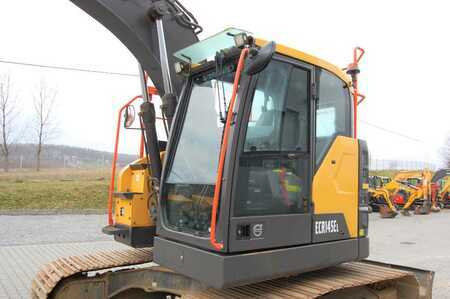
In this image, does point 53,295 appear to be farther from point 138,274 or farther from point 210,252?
point 210,252

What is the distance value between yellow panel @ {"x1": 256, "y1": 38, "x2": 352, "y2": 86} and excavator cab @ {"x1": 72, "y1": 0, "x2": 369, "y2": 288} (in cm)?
1

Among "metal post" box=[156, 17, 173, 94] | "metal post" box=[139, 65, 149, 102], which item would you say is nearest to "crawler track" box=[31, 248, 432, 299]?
"metal post" box=[139, 65, 149, 102]

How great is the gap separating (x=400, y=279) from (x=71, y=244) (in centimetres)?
744

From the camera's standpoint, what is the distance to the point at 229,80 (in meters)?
3.13

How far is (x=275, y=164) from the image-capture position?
3092 millimetres

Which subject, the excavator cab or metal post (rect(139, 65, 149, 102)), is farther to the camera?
metal post (rect(139, 65, 149, 102))

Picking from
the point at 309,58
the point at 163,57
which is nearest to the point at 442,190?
the point at 309,58

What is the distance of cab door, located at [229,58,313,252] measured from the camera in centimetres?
285

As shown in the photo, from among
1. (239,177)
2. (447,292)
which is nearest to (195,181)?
(239,177)

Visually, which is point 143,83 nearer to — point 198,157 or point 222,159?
point 198,157

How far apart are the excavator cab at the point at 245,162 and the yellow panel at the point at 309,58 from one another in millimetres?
11

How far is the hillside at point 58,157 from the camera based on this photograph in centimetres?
2673

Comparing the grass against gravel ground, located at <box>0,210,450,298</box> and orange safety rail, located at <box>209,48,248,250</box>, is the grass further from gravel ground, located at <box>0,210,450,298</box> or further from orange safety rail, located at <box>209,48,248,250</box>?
orange safety rail, located at <box>209,48,248,250</box>

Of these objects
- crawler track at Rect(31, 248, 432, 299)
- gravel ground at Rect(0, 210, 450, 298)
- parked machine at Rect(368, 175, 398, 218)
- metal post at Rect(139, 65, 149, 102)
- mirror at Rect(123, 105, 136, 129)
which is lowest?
gravel ground at Rect(0, 210, 450, 298)
